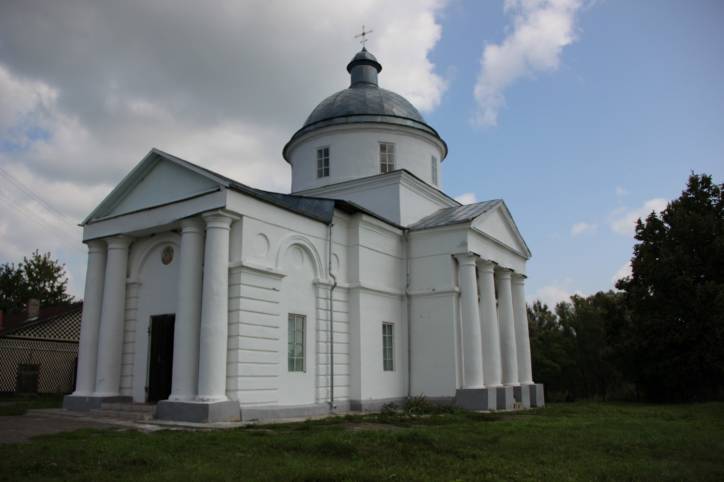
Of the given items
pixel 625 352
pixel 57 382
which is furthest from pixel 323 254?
pixel 625 352

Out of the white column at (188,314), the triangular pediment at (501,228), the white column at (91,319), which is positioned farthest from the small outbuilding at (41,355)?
the triangular pediment at (501,228)

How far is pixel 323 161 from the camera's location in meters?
22.2

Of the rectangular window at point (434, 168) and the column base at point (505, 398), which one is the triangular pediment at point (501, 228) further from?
the column base at point (505, 398)

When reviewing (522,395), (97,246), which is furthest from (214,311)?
(522,395)

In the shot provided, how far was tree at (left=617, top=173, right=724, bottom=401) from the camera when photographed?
23.9 meters

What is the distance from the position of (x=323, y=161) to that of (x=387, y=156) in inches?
93.4

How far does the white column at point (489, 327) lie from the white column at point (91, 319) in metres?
11.5

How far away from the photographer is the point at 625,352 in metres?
26.5

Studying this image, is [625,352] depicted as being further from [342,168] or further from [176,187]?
[176,187]

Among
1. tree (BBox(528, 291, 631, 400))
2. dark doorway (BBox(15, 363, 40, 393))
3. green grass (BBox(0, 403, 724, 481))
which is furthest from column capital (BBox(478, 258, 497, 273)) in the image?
tree (BBox(528, 291, 631, 400))

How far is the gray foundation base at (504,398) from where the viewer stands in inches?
741

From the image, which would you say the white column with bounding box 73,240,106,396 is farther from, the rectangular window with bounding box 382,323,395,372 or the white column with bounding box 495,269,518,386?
the white column with bounding box 495,269,518,386

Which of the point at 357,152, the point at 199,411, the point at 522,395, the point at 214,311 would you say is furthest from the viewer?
the point at 357,152

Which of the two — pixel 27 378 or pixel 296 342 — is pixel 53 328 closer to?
pixel 27 378
